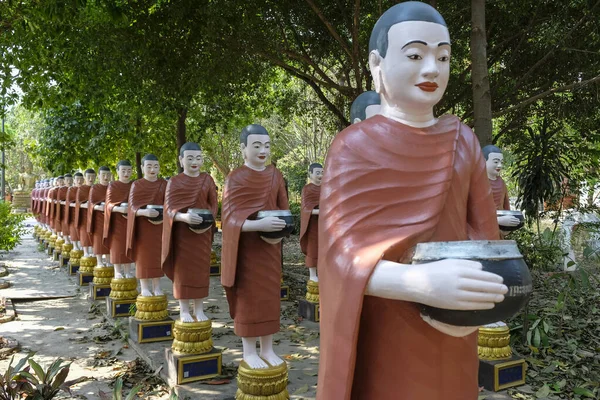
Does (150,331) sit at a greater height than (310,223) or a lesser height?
lesser

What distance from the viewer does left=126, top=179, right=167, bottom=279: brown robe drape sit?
643 centimetres

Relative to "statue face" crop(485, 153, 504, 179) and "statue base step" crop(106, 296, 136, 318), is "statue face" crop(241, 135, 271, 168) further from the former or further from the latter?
"statue base step" crop(106, 296, 136, 318)

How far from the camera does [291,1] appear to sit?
29.7 feet

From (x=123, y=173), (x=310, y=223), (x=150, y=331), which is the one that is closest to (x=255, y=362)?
(x=150, y=331)

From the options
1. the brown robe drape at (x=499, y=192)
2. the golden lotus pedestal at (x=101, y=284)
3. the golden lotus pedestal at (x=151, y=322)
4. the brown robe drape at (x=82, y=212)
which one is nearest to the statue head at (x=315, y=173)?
the golden lotus pedestal at (x=151, y=322)

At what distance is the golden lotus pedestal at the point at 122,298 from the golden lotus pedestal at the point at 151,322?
112 centimetres

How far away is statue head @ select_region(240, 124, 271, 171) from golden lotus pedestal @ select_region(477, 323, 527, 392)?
2667mm

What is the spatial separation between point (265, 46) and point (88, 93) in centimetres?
320

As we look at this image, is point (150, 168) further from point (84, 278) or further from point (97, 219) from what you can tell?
point (84, 278)

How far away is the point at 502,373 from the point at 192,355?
2.93 meters

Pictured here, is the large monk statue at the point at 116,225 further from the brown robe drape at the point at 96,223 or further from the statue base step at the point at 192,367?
the statue base step at the point at 192,367

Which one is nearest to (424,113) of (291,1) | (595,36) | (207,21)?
(595,36)

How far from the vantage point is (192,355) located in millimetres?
4918

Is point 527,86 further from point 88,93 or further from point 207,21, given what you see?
point 88,93
